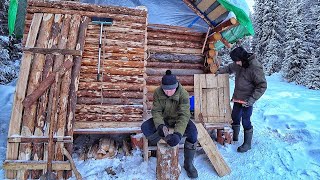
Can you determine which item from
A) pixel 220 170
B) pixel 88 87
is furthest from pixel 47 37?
pixel 220 170

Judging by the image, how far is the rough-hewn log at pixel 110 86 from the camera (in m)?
5.25

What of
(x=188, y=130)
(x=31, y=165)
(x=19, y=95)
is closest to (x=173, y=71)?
(x=188, y=130)

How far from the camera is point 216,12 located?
20.5ft

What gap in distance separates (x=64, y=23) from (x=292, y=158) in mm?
5367

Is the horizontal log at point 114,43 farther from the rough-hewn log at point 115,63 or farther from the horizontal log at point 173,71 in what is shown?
the horizontal log at point 173,71

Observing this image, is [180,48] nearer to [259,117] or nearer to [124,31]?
[124,31]

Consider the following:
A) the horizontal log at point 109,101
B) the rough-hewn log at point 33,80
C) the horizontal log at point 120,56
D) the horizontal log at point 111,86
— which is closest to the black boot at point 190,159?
the horizontal log at point 109,101

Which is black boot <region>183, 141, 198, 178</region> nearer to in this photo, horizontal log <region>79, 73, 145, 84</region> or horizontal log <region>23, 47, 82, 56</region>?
horizontal log <region>79, 73, 145, 84</region>

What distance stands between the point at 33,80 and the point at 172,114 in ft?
8.89

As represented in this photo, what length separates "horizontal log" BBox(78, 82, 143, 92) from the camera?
17.2ft

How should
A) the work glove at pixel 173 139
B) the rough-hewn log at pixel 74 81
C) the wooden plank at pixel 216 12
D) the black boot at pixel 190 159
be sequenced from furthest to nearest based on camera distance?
the wooden plank at pixel 216 12 < the rough-hewn log at pixel 74 81 < the black boot at pixel 190 159 < the work glove at pixel 173 139

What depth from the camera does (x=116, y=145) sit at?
17.5ft

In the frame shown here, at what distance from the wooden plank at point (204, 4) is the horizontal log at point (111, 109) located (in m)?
3.12

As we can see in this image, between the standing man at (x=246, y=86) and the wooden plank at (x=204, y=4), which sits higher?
the wooden plank at (x=204, y=4)
